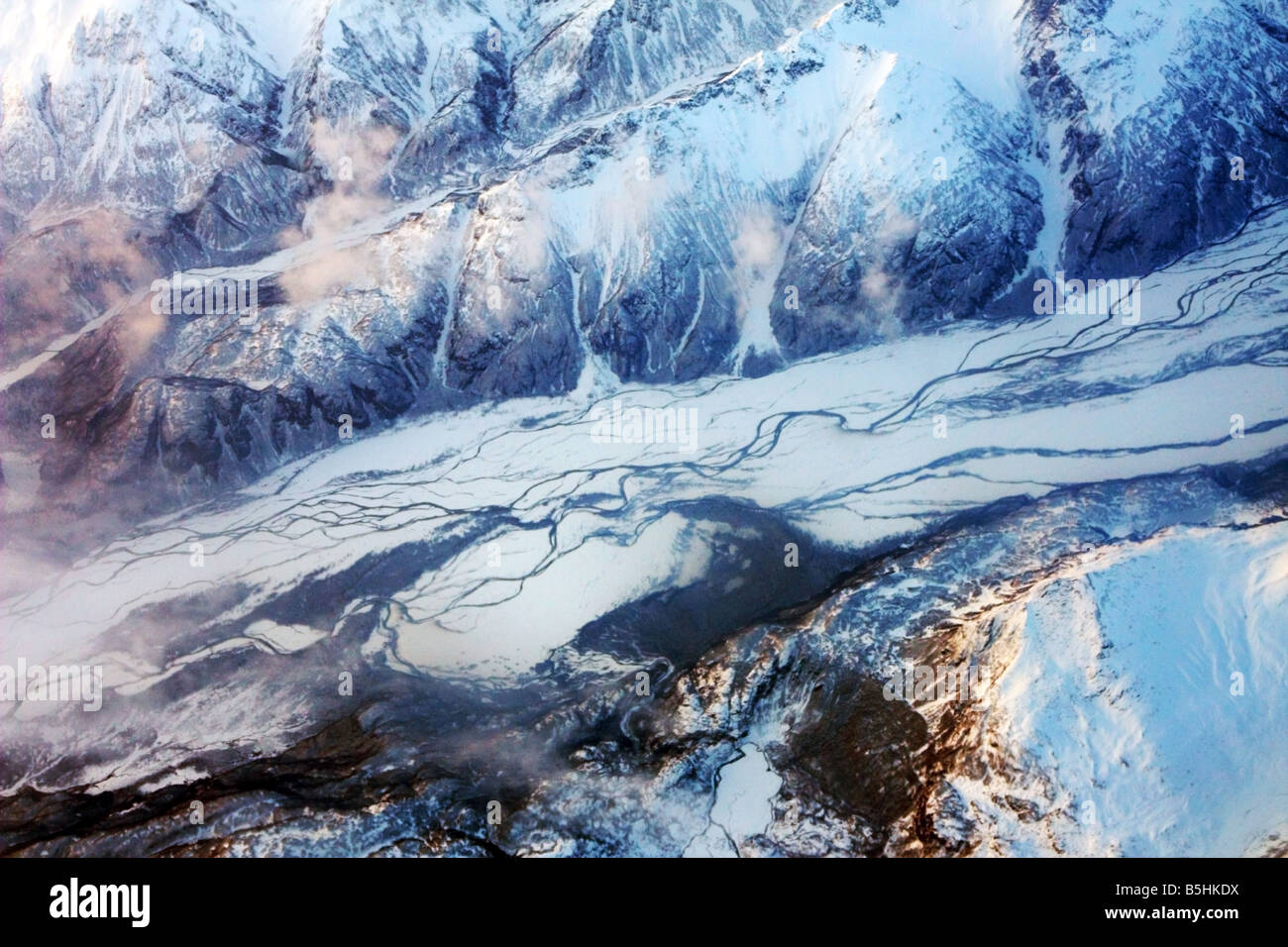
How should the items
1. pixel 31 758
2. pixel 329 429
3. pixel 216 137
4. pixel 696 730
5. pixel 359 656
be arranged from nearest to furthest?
pixel 696 730
pixel 31 758
pixel 359 656
pixel 329 429
pixel 216 137

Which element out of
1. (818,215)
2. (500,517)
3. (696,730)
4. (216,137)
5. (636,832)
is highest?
(216,137)

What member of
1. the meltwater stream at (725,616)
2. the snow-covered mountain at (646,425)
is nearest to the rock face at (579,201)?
the snow-covered mountain at (646,425)

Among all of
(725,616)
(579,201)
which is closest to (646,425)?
(725,616)

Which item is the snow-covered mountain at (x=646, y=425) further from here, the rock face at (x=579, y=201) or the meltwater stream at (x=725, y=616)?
the rock face at (x=579, y=201)

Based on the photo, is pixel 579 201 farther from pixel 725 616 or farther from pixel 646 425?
pixel 725 616

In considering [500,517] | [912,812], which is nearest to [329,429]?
[500,517]

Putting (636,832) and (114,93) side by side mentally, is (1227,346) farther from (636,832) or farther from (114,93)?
(114,93)
